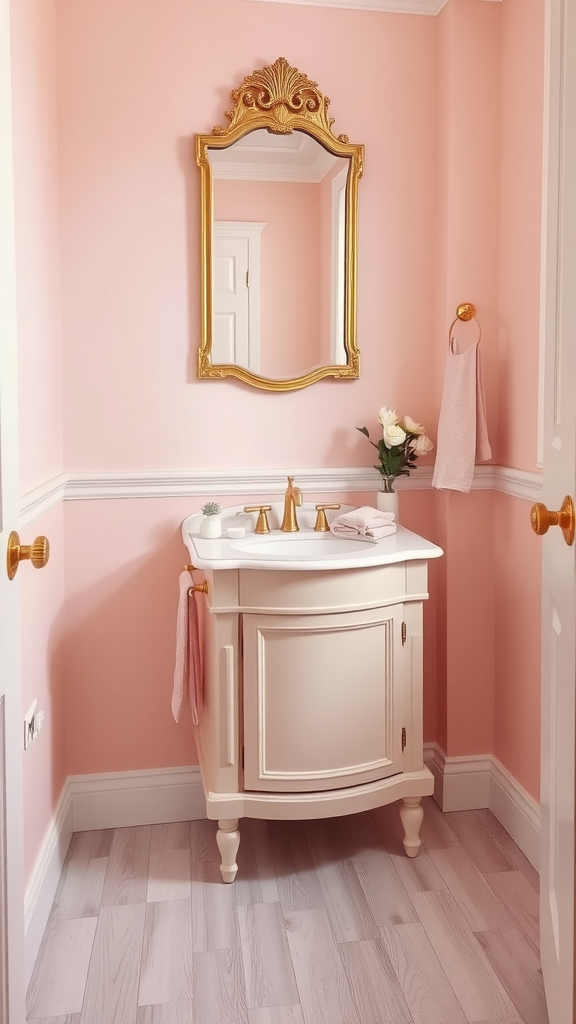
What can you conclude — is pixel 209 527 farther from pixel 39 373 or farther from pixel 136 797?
pixel 136 797

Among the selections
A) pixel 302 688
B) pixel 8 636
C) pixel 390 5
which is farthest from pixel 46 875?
pixel 390 5

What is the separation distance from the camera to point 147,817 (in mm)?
2619

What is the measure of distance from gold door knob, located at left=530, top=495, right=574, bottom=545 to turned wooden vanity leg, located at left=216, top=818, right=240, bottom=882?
1283 millimetres

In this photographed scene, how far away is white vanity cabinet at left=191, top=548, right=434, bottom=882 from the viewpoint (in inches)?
83.7

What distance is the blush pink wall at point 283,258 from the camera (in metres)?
2.50

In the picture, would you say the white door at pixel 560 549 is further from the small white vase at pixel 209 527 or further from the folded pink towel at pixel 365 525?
the small white vase at pixel 209 527

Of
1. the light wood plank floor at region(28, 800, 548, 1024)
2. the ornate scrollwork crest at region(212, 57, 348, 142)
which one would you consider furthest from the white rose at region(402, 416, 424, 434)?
the light wood plank floor at region(28, 800, 548, 1024)

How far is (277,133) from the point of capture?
2500 millimetres

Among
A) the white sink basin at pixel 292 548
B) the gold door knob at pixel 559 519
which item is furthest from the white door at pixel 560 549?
the white sink basin at pixel 292 548

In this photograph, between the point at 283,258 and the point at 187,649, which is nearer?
the point at 187,649

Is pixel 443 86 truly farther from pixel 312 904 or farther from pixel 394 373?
pixel 312 904

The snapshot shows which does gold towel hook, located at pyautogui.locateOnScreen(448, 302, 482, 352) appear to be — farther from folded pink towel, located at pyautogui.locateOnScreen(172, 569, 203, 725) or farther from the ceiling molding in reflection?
folded pink towel, located at pyautogui.locateOnScreen(172, 569, 203, 725)

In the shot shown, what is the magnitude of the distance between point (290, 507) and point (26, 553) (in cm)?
137

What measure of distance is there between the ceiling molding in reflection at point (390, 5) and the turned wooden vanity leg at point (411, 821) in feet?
7.59
